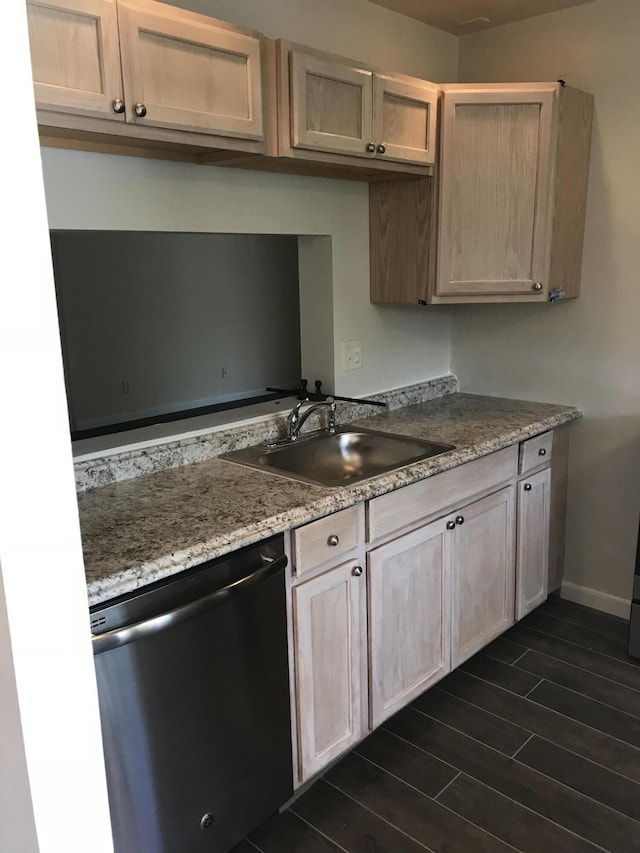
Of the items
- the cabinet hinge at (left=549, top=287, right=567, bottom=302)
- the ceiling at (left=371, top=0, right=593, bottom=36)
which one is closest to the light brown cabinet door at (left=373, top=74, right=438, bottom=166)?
the ceiling at (left=371, top=0, right=593, bottom=36)

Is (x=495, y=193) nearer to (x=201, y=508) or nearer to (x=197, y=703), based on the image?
(x=201, y=508)

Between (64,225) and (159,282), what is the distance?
8.84ft

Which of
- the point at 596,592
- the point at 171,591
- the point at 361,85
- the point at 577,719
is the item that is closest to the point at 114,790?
the point at 171,591

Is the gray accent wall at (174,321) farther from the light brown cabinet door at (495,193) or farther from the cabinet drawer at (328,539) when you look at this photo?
the cabinet drawer at (328,539)

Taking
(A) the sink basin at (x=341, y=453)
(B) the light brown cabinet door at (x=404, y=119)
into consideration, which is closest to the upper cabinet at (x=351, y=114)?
(B) the light brown cabinet door at (x=404, y=119)

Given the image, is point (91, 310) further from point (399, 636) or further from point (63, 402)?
point (63, 402)

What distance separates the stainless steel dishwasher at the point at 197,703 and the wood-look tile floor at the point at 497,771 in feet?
0.85

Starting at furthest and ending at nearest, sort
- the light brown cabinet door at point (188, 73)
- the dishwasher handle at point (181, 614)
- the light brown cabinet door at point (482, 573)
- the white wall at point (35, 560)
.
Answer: the light brown cabinet door at point (482, 573)
the light brown cabinet door at point (188, 73)
the dishwasher handle at point (181, 614)
the white wall at point (35, 560)

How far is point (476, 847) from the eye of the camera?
1.81 meters

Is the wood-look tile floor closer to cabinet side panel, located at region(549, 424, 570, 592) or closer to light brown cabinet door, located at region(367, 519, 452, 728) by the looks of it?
light brown cabinet door, located at region(367, 519, 452, 728)

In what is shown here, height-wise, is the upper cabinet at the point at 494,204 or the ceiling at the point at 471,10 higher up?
the ceiling at the point at 471,10

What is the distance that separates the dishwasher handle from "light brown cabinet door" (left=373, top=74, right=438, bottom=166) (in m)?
1.39

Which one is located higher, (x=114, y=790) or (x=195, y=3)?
(x=195, y=3)

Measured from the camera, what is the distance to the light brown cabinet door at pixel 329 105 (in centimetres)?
195
